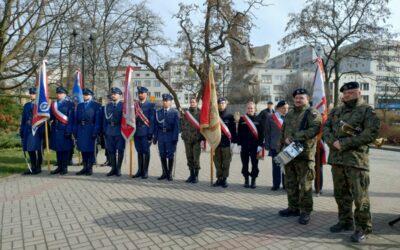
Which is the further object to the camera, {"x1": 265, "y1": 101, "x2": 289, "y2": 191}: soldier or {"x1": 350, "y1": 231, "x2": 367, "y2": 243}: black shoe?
{"x1": 265, "y1": 101, "x2": 289, "y2": 191}: soldier

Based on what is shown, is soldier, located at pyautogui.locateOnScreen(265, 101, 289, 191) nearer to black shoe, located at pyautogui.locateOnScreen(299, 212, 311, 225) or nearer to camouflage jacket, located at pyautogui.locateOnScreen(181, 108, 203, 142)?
camouflage jacket, located at pyautogui.locateOnScreen(181, 108, 203, 142)

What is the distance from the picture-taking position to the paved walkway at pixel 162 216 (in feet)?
13.8

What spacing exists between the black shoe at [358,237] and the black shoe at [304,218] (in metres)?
0.72

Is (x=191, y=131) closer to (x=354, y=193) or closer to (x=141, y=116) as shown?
(x=141, y=116)

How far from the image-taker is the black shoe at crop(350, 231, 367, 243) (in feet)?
13.7

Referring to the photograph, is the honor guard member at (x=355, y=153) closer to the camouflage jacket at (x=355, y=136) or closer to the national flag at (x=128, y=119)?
the camouflage jacket at (x=355, y=136)

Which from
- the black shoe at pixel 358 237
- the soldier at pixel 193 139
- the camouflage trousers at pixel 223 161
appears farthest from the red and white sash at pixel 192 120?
the black shoe at pixel 358 237

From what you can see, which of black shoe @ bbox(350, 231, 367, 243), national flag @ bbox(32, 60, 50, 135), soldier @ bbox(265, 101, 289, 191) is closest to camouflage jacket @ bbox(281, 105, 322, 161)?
black shoe @ bbox(350, 231, 367, 243)

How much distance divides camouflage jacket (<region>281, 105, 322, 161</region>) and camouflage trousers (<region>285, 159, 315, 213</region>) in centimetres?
13

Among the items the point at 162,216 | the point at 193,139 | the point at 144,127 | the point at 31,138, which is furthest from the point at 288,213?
the point at 31,138

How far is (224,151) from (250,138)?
0.65 meters

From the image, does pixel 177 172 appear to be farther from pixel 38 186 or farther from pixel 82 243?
pixel 82 243

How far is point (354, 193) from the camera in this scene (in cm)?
424

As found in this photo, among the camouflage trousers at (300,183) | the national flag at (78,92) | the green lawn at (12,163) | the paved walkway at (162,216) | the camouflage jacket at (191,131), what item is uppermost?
the national flag at (78,92)
